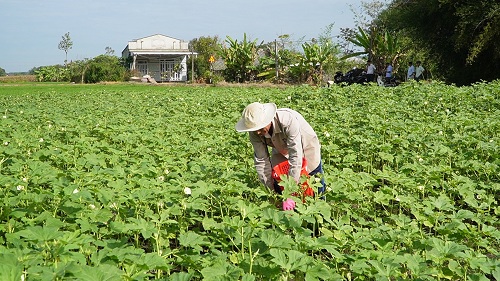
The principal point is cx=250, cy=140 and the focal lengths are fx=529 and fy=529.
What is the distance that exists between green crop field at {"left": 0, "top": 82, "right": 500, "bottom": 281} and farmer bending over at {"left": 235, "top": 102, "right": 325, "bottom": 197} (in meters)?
0.21

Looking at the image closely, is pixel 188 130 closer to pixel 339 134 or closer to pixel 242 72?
pixel 339 134

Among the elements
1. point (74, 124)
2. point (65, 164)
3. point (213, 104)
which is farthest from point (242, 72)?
point (65, 164)

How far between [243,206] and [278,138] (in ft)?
4.35

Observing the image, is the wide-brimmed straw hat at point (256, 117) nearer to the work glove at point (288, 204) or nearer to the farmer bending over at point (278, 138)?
the farmer bending over at point (278, 138)

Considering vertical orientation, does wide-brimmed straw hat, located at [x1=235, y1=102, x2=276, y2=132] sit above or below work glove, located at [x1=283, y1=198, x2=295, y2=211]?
above

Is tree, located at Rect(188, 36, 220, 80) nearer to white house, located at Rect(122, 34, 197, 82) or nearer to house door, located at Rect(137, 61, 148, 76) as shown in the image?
white house, located at Rect(122, 34, 197, 82)

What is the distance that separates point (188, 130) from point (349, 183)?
4533 millimetres

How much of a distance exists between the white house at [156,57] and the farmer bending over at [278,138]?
43.3 m

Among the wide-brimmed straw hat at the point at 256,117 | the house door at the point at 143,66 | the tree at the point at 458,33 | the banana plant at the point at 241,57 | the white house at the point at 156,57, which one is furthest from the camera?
the house door at the point at 143,66

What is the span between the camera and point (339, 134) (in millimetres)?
6754

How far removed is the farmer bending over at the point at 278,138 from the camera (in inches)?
159

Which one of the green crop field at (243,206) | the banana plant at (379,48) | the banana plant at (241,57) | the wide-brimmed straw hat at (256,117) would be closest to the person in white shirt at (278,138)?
the wide-brimmed straw hat at (256,117)

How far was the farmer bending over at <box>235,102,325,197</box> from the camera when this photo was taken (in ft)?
13.2

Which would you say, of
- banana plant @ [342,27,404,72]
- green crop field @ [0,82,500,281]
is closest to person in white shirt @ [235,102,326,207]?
green crop field @ [0,82,500,281]
